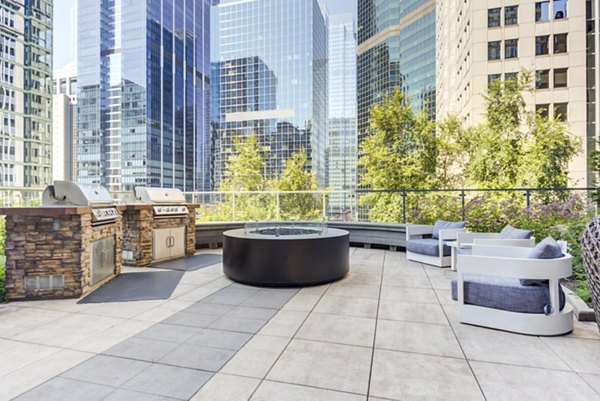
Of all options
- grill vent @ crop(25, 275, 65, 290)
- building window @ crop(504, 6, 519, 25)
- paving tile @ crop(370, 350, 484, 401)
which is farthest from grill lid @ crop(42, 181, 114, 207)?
building window @ crop(504, 6, 519, 25)

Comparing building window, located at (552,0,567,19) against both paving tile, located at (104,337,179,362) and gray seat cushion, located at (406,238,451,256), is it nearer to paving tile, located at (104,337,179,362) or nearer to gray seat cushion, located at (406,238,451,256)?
gray seat cushion, located at (406,238,451,256)

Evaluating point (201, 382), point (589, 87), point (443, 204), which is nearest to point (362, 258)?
point (443, 204)

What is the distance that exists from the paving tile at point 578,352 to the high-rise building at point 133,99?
73717 mm

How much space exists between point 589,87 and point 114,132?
75.5 meters

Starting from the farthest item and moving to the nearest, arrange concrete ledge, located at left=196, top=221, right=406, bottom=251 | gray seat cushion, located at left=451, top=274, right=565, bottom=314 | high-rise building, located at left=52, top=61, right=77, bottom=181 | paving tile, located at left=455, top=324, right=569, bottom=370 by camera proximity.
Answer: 1. high-rise building, located at left=52, top=61, right=77, bottom=181
2. concrete ledge, located at left=196, top=221, right=406, bottom=251
3. gray seat cushion, located at left=451, top=274, right=565, bottom=314
4. paving tile, located at left=455, top=324, right=569, bottom=370

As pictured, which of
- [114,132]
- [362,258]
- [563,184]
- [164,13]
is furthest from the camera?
[164,13]

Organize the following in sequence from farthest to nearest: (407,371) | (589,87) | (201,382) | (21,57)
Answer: (21,57) → (589,87) → (407,371) → (201,382)

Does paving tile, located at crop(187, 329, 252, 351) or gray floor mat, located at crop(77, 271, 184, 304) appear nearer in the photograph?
paving tile, located at crop(187, 329, 252, 351)

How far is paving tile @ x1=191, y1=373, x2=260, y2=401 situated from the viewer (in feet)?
6.08

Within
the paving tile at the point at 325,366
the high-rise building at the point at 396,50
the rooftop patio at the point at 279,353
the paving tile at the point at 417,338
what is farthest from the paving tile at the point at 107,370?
the high-rise building at the point at 396,50

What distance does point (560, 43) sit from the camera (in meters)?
23.3

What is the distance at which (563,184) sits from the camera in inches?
404

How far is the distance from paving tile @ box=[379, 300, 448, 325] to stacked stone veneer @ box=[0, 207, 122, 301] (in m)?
3.31

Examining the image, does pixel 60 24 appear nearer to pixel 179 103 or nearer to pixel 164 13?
pixel 164 13
